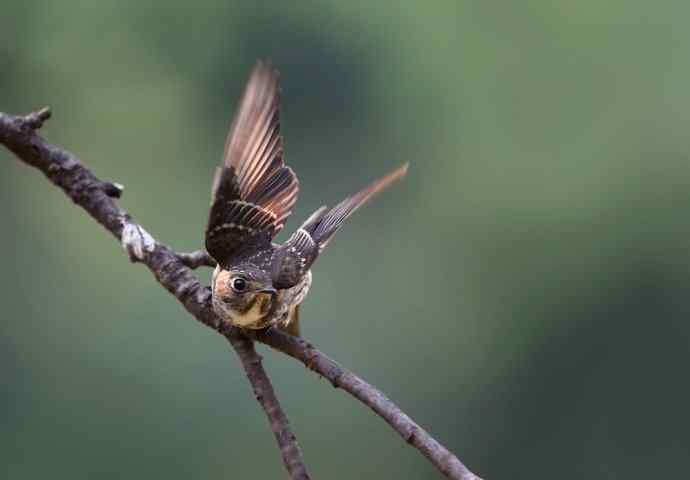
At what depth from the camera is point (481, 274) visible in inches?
231

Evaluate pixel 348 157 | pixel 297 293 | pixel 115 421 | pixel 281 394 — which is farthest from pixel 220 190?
pixel 348 157

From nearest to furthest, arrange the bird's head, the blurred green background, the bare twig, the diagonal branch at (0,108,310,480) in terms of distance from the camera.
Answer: the diagonal branch at (0,108,310,480) < the bird's head < the bare twig < the blurred green background

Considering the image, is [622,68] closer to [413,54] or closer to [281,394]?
[413,54]

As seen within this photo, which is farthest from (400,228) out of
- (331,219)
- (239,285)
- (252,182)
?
(239,285)

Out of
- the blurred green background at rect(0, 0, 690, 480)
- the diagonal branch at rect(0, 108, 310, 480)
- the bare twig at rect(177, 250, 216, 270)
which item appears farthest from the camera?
the blurred green background at rect(0, 0, 690, 480)

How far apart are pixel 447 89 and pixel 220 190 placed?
16.0ft

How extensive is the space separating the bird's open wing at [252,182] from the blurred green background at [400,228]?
278 cm

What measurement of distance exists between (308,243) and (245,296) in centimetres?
26

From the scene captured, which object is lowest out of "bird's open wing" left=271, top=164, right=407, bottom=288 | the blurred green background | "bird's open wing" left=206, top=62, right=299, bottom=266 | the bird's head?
the bird's head

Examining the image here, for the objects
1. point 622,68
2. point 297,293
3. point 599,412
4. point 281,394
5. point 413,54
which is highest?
point 413,54

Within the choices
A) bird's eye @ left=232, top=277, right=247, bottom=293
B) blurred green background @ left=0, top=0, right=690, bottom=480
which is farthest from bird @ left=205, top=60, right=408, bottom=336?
blurred green background @ left=0, top=0, right=690, bottom=480

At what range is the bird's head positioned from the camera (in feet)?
5.04

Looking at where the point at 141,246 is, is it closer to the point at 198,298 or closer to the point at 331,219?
the point at 198,298

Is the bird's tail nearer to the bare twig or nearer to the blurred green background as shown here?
the bare twig
